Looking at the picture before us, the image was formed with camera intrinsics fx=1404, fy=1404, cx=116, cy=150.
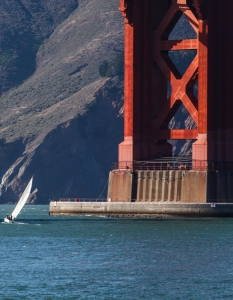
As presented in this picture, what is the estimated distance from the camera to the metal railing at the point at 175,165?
101 m

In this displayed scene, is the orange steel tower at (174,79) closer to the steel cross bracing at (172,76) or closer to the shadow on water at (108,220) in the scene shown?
the steel cross bracing at (172,76)

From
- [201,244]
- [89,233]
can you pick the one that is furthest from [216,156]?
[201,244]

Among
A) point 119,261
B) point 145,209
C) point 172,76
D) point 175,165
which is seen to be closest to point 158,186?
point 145,209

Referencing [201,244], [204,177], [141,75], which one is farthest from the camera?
[141,75]

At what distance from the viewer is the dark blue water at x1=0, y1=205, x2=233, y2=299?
55594 mm

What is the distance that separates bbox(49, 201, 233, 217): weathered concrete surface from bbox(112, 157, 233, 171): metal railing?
4.41 meters

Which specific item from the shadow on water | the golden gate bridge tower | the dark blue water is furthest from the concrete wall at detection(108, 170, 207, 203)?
the dark blue water

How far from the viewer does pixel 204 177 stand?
100m

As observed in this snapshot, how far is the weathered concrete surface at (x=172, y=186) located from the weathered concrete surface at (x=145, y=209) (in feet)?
7.58

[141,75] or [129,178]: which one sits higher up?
[141,75]

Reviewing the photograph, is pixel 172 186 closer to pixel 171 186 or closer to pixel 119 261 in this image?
pixel 171 186

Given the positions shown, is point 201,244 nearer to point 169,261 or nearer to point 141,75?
point 169,261

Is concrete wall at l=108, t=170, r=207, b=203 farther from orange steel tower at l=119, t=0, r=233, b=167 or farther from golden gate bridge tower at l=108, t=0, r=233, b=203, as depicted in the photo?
orange steel tower at l=119, t=0, r=233, b=167

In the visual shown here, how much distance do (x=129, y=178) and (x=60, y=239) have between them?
25210 millimetres
